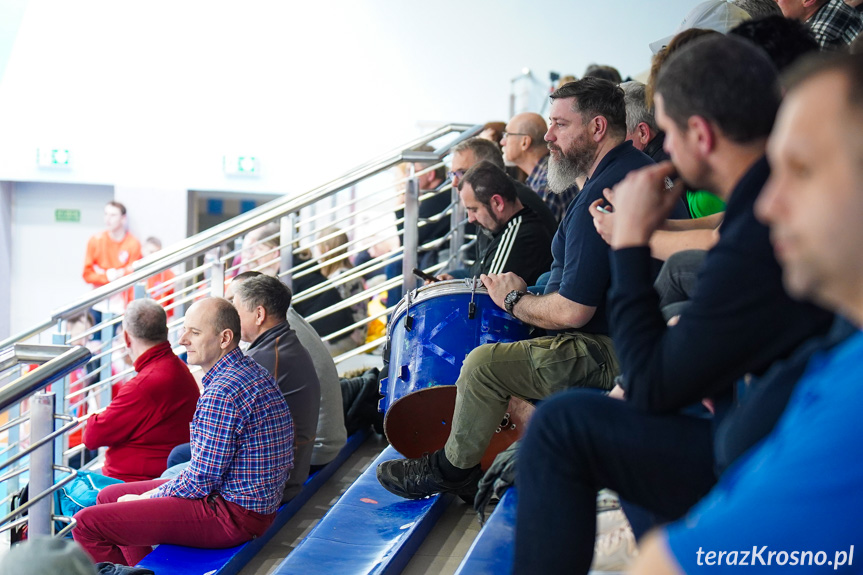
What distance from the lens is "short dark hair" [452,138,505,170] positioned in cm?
435

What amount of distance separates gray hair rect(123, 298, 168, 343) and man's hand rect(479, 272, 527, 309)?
145 centimetres

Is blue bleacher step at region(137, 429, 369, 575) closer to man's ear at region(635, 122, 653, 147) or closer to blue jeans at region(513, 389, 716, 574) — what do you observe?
blue jeans at region(513, 389, 716, 574)

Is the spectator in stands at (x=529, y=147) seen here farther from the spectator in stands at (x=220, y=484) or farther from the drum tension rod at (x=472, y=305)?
the spectator in stands at (x=220, y=484)

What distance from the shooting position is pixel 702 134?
130 centimetres

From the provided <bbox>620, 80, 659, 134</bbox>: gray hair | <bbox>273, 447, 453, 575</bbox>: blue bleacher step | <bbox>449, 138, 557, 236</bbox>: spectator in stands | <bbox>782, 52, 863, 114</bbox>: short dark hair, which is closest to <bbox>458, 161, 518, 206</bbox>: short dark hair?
<bbox>620, 80, 659, 134</bbox>: gray hair

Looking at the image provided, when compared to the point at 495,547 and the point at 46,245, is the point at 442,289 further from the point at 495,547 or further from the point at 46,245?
the point at 46,245

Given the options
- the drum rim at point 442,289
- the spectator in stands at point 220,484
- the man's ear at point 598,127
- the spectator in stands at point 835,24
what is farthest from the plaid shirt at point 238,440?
the spectator in stands at point 835,24

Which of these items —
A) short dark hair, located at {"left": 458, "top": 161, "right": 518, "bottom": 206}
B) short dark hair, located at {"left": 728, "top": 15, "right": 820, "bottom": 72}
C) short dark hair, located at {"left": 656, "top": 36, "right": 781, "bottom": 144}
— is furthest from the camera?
short dark hair, located at {"left": 458, "top": 161, "right": 518, "bottom": 206}

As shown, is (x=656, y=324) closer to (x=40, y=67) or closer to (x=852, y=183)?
(x=852, y=183)

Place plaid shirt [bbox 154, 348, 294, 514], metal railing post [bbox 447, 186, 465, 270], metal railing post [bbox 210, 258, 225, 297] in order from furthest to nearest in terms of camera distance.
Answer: metal railing post [bbox 447, 186, 465, 270] < metal railing post [bbox 210, 258, 225, 297] < plaid shirt [bbox 154, 348, 294, 514]

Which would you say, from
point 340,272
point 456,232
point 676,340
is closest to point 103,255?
point 340,272

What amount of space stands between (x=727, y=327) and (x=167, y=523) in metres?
2.12

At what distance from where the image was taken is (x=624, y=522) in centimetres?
175

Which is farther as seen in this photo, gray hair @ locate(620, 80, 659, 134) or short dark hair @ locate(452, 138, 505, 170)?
short dark hair @ locate(452, 138, 505, 170)
